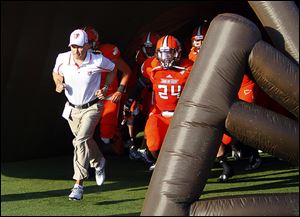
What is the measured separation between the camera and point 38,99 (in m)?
9.27

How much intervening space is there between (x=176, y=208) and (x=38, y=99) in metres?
6.03

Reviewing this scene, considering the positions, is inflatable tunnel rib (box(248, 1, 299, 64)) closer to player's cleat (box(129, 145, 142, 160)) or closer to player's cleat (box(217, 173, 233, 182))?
player's cleat (box(217, 173, 233, 182))

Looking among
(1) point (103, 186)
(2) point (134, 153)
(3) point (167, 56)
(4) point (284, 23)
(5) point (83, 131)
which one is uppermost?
(4) point (284, 23)

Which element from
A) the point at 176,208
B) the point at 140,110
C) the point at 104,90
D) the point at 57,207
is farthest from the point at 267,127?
the point at 140,110

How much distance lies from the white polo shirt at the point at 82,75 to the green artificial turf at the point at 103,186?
1.01 meters

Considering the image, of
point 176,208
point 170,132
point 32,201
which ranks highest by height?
point 170,132

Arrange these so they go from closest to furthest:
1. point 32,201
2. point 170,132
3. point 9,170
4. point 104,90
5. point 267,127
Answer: point 267,127, point 170,132, point 104,90, point 32,201, point 9,170

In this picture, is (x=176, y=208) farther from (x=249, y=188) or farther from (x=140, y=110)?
(x=140, y=110)

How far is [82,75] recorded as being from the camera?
6.52 m

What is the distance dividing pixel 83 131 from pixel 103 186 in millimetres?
1308

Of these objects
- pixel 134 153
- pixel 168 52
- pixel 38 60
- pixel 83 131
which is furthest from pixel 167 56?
pixel 38 60

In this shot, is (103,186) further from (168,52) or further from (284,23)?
(284,23)

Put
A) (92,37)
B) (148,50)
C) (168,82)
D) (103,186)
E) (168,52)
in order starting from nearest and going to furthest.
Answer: (168,52) → (168,82) → (92,37) → (103,186) → (148,50)

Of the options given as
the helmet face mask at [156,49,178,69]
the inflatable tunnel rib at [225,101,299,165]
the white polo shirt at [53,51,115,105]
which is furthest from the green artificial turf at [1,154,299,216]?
the inflatable tunnel rib at [225,101,299,165]
